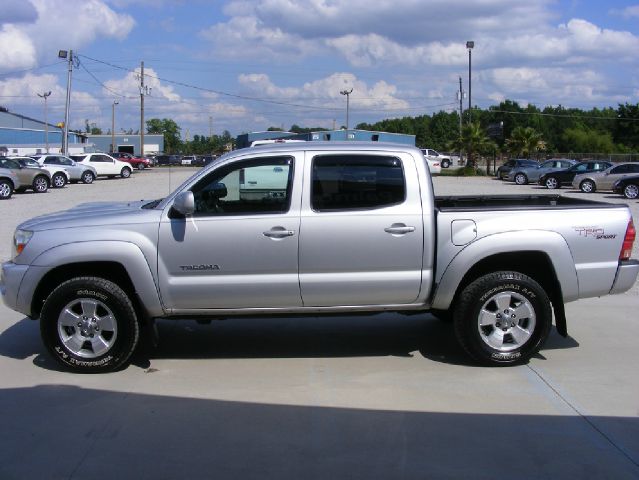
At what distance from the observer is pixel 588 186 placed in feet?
101

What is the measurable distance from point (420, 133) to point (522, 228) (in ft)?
363

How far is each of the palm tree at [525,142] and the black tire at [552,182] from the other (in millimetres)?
22988

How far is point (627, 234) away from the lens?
5984 millimetres

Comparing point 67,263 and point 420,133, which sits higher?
point 420,133

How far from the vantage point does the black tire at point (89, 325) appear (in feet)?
19.0

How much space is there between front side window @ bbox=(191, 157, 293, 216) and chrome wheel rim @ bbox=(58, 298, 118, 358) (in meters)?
1.20

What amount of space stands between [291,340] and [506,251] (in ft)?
7.85

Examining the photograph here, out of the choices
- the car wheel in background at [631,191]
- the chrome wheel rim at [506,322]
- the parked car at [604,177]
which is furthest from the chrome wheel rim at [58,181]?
the chrome wheel rim at [506,322]

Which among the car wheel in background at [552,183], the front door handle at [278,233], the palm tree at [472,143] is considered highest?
the palm tree at [472,143]

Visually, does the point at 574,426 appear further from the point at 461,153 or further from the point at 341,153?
the point at 461,153

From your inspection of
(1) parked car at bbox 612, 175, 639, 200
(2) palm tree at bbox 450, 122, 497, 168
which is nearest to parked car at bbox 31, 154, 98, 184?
A: (1) parked car at bbox 612, 175, 639, 200

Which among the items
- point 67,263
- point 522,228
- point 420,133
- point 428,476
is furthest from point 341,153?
point 420,133

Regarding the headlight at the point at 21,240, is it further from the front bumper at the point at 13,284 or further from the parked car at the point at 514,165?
the parked car at the point at 514,165

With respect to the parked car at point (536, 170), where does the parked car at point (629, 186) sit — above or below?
below
